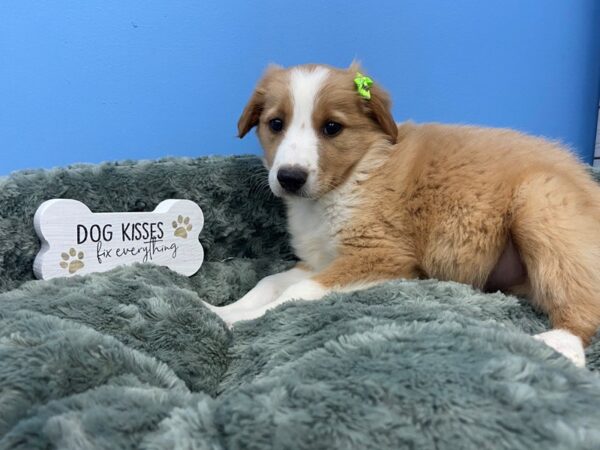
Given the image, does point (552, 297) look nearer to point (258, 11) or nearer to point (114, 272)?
point (114, 272)

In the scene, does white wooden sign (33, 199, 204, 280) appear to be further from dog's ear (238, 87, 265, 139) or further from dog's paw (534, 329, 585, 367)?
dog's paw (534, 329, 585, 367)

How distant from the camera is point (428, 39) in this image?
2.76 metres

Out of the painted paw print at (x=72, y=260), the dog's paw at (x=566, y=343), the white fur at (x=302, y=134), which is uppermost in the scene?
the white fur at (x=302, y=134)

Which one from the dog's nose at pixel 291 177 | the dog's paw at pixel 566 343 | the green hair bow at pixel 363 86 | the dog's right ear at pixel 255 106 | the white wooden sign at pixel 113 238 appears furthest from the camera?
the dog's right ear at pixel 255 106

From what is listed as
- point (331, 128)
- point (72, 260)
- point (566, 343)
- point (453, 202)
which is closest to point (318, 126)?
point (331, 128)

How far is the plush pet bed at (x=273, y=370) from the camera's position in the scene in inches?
29.1

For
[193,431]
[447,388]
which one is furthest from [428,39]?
[193,431]

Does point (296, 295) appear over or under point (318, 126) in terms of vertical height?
under

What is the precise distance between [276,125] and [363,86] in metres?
0.36

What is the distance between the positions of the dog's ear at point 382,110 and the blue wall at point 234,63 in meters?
0.71

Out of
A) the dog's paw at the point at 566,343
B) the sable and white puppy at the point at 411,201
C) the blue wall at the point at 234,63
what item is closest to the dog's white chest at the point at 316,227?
the sable and white puppy at the point at 411,201

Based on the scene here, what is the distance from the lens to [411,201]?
6.29 ft

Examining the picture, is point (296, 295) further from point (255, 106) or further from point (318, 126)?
point (255, 106)

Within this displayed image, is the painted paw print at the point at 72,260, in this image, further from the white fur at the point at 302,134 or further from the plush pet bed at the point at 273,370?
the white fur at the point at 302,134
